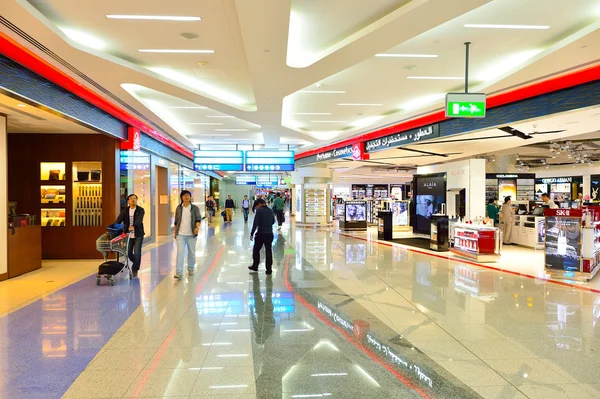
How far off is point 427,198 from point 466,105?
862 centimetres

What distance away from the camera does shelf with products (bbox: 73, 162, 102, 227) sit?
359 inches

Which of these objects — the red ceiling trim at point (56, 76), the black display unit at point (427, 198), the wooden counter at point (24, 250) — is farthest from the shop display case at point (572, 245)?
the wooden counter at point (24, 250)

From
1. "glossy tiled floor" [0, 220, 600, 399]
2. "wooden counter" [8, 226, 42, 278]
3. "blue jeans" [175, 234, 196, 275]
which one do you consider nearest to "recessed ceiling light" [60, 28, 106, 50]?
"blue jeans" [175, 234, 196, 275]

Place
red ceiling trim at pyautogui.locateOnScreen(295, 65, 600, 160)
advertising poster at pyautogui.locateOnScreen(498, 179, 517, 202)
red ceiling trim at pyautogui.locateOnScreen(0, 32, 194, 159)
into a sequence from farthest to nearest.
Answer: advertising poster at pyautogui.locateOnScreen(498, 179, 517, 202), red ceiling trim at pyautogui.locateOnScreen(295, 65, 600, 160), red ceiling trim at pyautogui.locateOnScreen(0, 32, 194, 159)

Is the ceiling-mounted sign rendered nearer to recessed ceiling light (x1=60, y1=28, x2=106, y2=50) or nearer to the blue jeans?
the blue jeans

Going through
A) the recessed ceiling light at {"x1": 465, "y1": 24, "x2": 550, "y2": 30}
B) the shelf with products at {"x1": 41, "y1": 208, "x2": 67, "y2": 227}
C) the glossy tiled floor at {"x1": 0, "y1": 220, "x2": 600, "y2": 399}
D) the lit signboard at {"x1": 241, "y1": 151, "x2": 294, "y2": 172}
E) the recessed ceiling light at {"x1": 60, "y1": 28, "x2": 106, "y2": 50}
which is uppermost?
the recessed ceiling light at {"x1": 465, "y1": 24, "x2": 550, "y2": 30}

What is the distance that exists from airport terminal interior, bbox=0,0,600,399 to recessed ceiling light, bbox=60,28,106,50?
0.14 ft

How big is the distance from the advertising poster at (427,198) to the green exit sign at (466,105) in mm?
7797

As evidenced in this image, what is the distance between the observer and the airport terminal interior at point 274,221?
3426 millimetres

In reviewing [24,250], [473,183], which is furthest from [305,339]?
[473,183]

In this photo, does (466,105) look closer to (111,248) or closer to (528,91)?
(528,91)

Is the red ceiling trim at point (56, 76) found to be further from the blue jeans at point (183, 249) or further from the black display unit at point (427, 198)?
the black display unit at point (427, 198)

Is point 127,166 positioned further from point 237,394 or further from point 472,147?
point 472,147

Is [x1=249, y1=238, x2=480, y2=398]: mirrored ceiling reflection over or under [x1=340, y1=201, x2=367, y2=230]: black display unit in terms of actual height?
under
